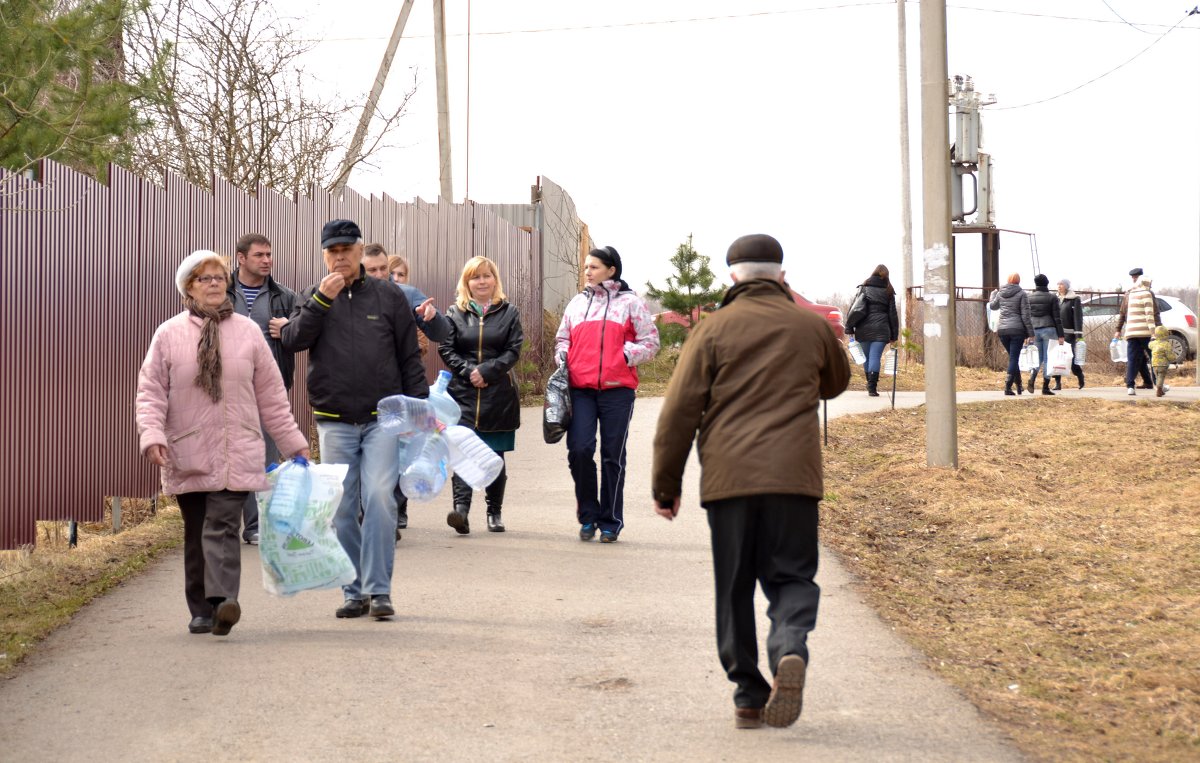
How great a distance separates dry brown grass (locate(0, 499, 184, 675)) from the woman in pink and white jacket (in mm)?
2639

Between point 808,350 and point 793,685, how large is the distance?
1143 millimetres

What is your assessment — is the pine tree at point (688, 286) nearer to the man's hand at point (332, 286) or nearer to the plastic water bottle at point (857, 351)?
the plastic water bottle at point (857, 351)

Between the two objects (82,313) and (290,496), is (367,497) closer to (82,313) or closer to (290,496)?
(290,496)

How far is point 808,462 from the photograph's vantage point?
17.0ft

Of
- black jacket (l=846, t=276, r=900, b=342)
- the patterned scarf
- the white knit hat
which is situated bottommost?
the patterned scarf

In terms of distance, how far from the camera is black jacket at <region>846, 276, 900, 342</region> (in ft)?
64.4

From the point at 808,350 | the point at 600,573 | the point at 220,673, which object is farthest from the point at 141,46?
the point at 808,350

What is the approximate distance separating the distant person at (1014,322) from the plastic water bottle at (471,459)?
48.5ft

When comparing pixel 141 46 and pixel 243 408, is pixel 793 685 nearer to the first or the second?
pixel 243 408

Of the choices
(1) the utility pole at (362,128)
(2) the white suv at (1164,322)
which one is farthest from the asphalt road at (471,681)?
(2) the white suv at (1164,322)

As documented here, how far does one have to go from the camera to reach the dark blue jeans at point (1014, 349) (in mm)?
22000

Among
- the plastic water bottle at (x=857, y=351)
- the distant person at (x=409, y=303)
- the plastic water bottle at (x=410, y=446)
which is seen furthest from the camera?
the plastic water bottle at (x=857, y=351)

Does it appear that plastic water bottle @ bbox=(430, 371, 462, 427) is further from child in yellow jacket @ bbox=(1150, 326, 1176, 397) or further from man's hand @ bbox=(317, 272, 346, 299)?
child in yellow jacket @ bbox=(1150, 326, 1176, 397)

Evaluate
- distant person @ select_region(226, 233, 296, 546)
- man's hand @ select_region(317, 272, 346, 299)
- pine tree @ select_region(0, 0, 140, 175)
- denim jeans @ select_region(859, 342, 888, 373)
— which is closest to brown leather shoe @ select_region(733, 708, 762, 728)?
man's hand @ select_region(317, 272, 346, 299)
